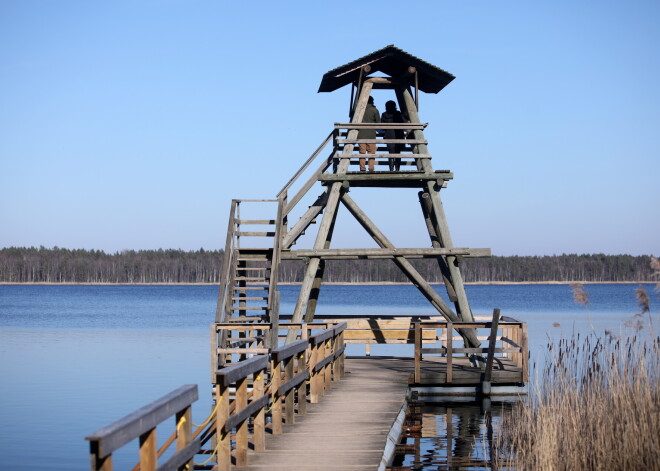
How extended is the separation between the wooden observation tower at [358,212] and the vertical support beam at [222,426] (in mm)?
9401

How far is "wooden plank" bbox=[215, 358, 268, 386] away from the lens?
8.42 metres

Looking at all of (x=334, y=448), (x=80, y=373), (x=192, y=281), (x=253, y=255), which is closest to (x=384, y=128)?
(x=253, y=255)

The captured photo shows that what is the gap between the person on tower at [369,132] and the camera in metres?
19.8

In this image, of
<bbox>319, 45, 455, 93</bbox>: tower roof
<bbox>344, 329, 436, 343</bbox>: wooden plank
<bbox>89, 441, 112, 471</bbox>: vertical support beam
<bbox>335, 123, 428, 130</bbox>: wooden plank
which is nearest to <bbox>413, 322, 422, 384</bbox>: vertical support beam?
<bbox>344, 329, 436, 343</bbox>: wooden plank

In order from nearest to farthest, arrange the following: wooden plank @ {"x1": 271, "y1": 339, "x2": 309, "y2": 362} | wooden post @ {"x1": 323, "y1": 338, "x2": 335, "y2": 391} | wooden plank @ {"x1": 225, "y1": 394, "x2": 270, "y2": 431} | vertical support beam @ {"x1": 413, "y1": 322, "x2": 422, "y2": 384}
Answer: wooden plank @ {"x1": 225, "y1": 394, "x2": 270, "y2": 431}
wooden plank @ {"x1": 271, "y1": 339, "x2": 309, "y2": 362}
wooden post @ {"x1": 323, "y1": 338, "x2": 335, "y2": 391}
vertical support beam @ {"x1": 413, "y1": 322, "x2": 422, "y2": 384}

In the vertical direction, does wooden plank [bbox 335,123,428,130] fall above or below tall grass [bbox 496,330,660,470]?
above

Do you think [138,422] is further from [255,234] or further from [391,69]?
[391,69]

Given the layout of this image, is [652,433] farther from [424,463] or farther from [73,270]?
[73,270]

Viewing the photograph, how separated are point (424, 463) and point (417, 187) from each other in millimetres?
8145

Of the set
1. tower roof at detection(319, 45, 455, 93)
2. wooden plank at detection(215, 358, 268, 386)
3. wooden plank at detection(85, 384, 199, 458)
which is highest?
tower roof at detection(319, 45, 455, 93)

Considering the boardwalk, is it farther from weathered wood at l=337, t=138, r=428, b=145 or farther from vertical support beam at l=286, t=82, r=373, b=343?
weathered wood at l=337, t=138, r=428, b=145

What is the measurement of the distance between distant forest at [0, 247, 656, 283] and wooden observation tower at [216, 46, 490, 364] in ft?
453

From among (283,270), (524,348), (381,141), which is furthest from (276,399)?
(283,270)

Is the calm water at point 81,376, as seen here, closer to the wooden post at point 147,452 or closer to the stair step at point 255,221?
the stair step at point 255,221
